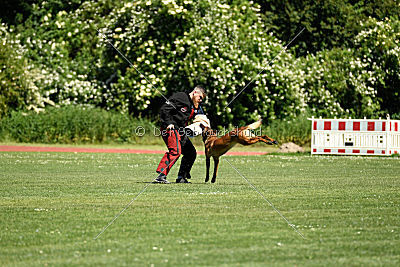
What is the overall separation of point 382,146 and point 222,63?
9.95 m

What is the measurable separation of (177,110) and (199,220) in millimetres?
5180

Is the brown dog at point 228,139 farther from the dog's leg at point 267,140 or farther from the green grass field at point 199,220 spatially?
the green grass field at point 199,220

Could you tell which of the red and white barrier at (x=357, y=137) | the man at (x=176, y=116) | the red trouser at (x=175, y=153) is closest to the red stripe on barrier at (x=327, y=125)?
the red and white barrier at (x=357, y=137)

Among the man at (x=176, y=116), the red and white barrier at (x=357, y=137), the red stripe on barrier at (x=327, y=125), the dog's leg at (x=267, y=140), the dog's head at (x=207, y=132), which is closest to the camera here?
the dog's leg at (x=267, y=140)

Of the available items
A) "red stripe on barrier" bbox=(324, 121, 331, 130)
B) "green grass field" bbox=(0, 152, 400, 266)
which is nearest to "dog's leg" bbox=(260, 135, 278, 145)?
"green grass field" bbox=(0, 152, 400, 266)

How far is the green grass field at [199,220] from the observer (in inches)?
280

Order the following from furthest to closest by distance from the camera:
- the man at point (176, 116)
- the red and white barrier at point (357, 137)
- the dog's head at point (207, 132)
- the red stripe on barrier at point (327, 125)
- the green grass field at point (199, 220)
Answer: the red stripe on barrier at point (327, 125), the red and white barrier at point (357, 137), the dog's head at point (207, 132), the man at point (176, 116), the green grass field at point (199, 220)

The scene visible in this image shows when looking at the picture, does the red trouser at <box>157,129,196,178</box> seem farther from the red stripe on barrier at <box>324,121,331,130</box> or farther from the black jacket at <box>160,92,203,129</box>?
the red stripe on barrier at <box>324,121,331,130</box>

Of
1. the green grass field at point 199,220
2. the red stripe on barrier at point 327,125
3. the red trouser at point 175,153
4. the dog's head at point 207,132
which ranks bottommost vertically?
the green grass field at point 199,220

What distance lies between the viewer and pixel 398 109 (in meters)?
39.2

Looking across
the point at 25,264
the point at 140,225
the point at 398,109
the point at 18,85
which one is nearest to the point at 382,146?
the point at 398,109

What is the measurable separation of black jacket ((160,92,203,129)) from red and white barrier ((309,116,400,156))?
42.3 ft

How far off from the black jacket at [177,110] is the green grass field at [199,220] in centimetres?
123

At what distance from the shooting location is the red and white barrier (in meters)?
26.3
